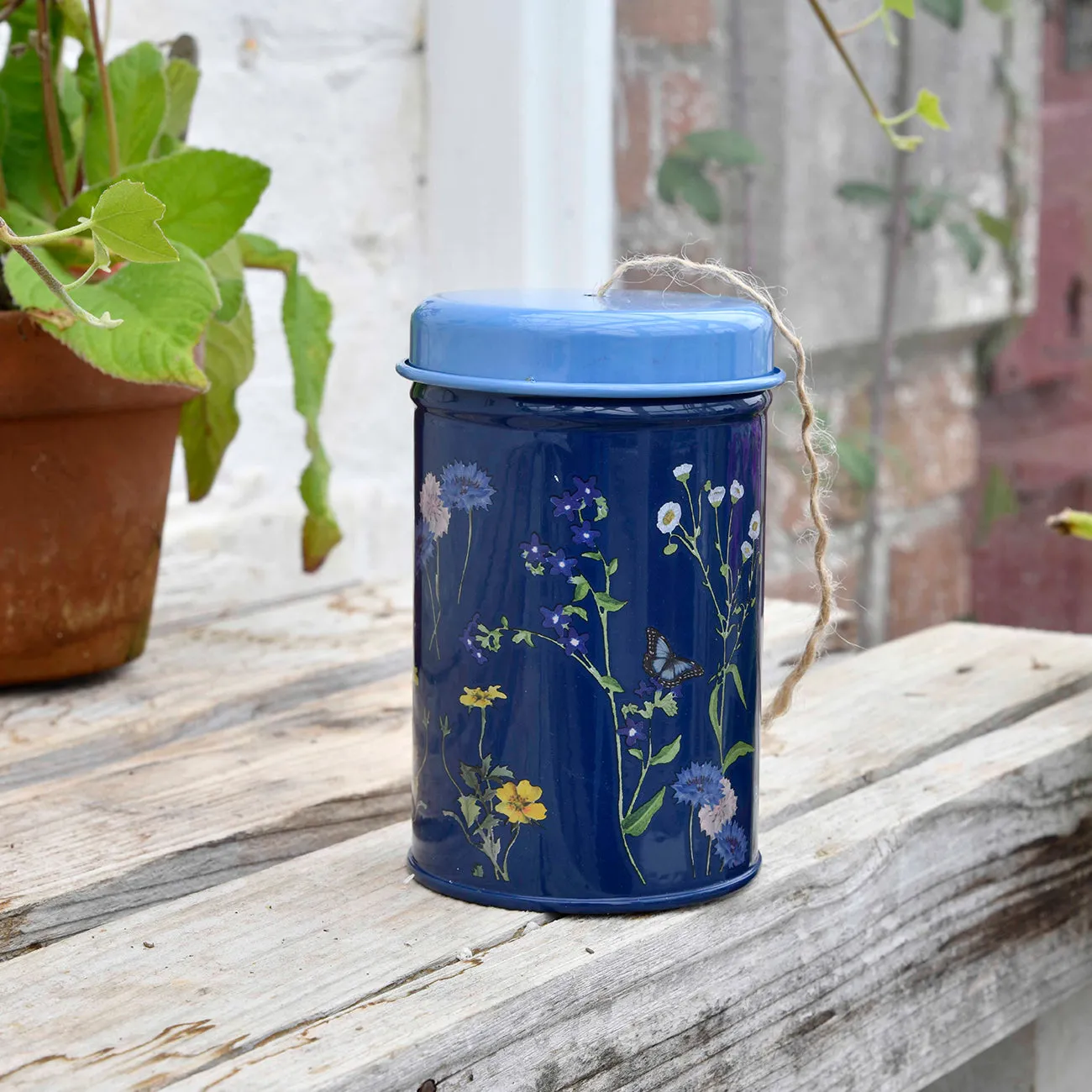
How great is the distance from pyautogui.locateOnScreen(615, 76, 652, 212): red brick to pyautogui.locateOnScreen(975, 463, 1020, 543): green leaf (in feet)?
1.63

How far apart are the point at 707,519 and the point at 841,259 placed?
1.13 m

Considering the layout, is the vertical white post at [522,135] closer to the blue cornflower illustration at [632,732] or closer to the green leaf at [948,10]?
the green leaf at [948,10]

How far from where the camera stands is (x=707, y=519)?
54 centimetres

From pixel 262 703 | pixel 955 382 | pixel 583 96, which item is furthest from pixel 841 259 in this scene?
pixel 262 703

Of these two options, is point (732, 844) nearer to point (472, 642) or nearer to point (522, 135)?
point (472, 642)

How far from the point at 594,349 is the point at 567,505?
2.2 inches

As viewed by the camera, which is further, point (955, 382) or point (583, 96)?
point (955, 382)

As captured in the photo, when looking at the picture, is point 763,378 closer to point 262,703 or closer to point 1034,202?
point 262,703

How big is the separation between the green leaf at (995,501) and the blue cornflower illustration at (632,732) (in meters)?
1.22

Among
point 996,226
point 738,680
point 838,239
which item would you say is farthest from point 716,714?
point 996,226

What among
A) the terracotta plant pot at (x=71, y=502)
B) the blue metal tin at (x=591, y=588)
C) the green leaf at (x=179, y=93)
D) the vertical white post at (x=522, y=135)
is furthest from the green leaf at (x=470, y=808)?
the vertical white post at (x=522, y=135)

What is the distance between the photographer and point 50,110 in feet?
2.50

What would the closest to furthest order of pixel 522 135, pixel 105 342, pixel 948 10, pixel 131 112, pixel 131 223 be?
pixel 131 223 → pixel 105 342 → pixel 131 112 → pixel 522 135 → pixel 948 10

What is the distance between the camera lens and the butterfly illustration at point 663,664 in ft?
1.75
